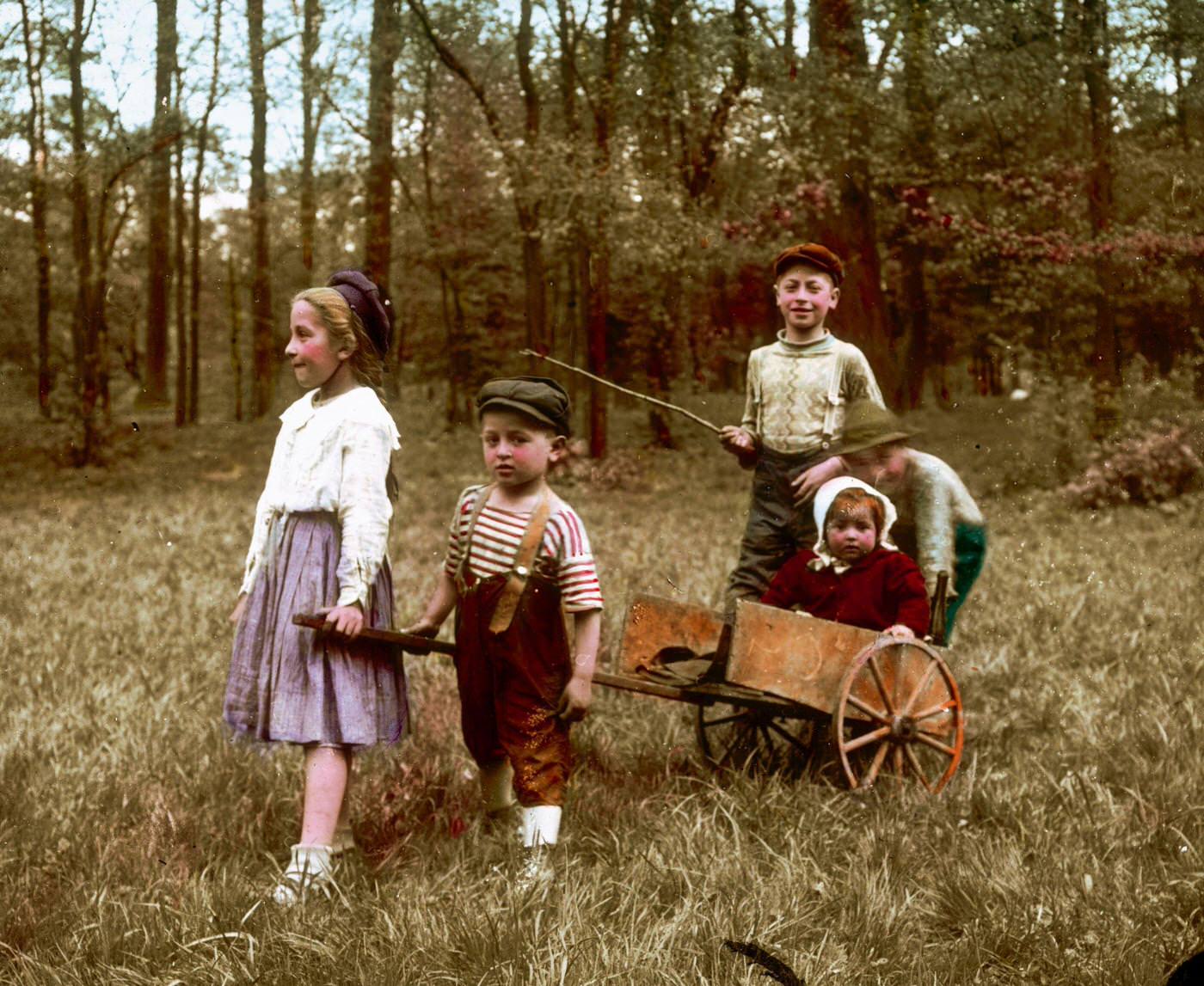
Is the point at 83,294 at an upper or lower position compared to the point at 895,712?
upper

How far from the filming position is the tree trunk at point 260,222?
1441 centimetres

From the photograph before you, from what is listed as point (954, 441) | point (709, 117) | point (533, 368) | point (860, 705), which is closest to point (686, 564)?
point (860, 705)

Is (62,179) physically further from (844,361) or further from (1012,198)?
Answer: (844,361)

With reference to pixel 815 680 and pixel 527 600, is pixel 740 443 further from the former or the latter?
pixel 527 600

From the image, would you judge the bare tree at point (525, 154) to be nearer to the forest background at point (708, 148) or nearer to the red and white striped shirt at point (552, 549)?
Answer: the forest background at point (708, 148)

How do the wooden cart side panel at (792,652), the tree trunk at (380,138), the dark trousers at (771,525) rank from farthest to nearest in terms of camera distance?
the tree trunk at (380,138)
the dark trousers at (771,525)
the wooden cart side panel at (792,652)

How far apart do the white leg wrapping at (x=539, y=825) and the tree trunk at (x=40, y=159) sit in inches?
302

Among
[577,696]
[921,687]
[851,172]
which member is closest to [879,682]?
[921,687]

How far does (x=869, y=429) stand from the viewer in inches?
166

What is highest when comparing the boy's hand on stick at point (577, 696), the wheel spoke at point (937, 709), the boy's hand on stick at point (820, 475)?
the boy's hand on stick at point (820, 475)

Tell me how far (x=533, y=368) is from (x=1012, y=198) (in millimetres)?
7138

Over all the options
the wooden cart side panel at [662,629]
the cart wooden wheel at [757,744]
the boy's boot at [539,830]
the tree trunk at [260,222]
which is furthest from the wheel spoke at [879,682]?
the tree trunk at [260,222]

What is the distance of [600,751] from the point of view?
4.80 meters

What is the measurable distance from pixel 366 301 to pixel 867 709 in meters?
2.07
